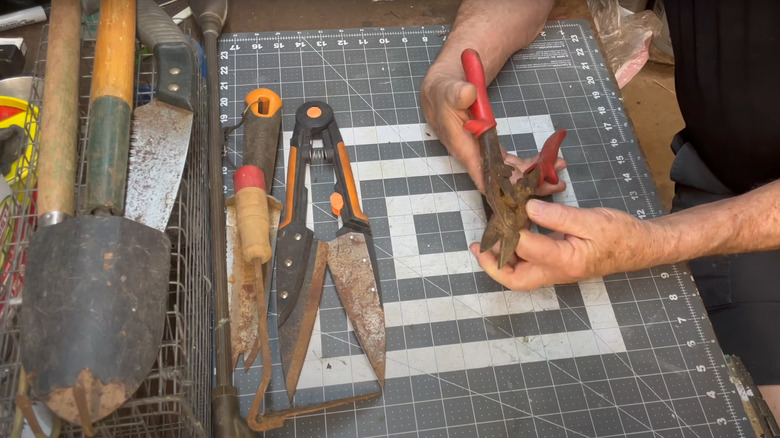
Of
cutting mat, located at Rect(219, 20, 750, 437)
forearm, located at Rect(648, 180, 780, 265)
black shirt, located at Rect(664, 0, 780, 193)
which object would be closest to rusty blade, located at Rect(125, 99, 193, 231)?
cutting mat, located at Rect(219, 20, 750, 437)

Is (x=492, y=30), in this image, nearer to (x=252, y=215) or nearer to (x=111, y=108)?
(x=252, y=215)

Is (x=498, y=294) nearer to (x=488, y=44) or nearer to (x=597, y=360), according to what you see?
(x=597, y=360)

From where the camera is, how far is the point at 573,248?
1.08 m

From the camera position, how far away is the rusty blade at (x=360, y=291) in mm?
1088

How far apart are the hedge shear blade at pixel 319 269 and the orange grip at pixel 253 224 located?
0.07 m

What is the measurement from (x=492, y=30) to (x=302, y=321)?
0.85 meters

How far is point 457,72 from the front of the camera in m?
1.33

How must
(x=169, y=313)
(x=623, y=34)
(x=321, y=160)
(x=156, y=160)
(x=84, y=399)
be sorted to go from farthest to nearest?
1. (x=623, y=34)
2. (x=321, y=160)
3. (x=156, y=160)
4. (x=169, y=313)
5. (x=84, y=399)

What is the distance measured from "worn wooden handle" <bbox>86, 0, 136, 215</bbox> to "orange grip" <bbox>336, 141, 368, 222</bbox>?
1.46 ft

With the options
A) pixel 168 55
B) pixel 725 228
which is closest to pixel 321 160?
pixel 168 55

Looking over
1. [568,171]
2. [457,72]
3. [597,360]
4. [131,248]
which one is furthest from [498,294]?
[131,248]

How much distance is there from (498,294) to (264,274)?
0.48 meters

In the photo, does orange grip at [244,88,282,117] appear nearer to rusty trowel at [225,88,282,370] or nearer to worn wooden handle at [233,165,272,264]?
rusty trowel at [225,88,282,370]

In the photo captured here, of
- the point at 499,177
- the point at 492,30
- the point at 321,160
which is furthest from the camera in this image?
the point at 492,30
